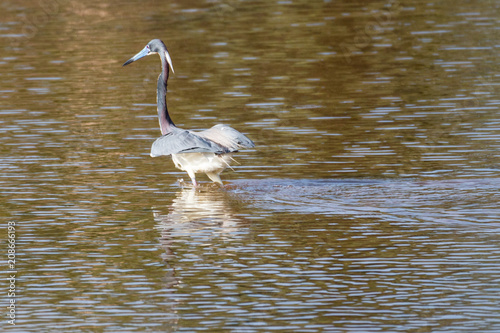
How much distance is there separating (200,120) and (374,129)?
281 cm

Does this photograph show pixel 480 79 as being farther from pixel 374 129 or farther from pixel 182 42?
pixel 182 42

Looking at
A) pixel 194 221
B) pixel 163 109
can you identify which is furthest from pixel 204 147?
pixel 163 109

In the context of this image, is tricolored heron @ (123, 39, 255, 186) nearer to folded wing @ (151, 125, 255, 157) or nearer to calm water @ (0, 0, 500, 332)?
folded wing @ (151, 125, 255, 157)

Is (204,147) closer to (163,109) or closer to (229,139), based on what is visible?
(229,139)

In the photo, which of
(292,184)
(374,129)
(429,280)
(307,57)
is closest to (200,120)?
(374,129)

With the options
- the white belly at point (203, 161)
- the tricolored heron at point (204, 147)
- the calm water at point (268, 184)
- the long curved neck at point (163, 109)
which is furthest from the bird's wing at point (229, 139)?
the long curved neck at point (163, 109)

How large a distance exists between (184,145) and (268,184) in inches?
44.1

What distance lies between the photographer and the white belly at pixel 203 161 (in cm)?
1332

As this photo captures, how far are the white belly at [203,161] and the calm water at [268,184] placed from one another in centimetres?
32

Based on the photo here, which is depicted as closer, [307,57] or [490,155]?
[490,155]

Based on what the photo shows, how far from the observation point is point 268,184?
1340 centimetres

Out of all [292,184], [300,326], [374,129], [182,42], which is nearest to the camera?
[300,326]

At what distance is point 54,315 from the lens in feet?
29.0

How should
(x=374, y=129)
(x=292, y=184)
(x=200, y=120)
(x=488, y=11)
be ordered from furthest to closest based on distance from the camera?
(x=488, y=11)
(x=200, y=120)
(x=374, y=129)
(x=292, y=184)
